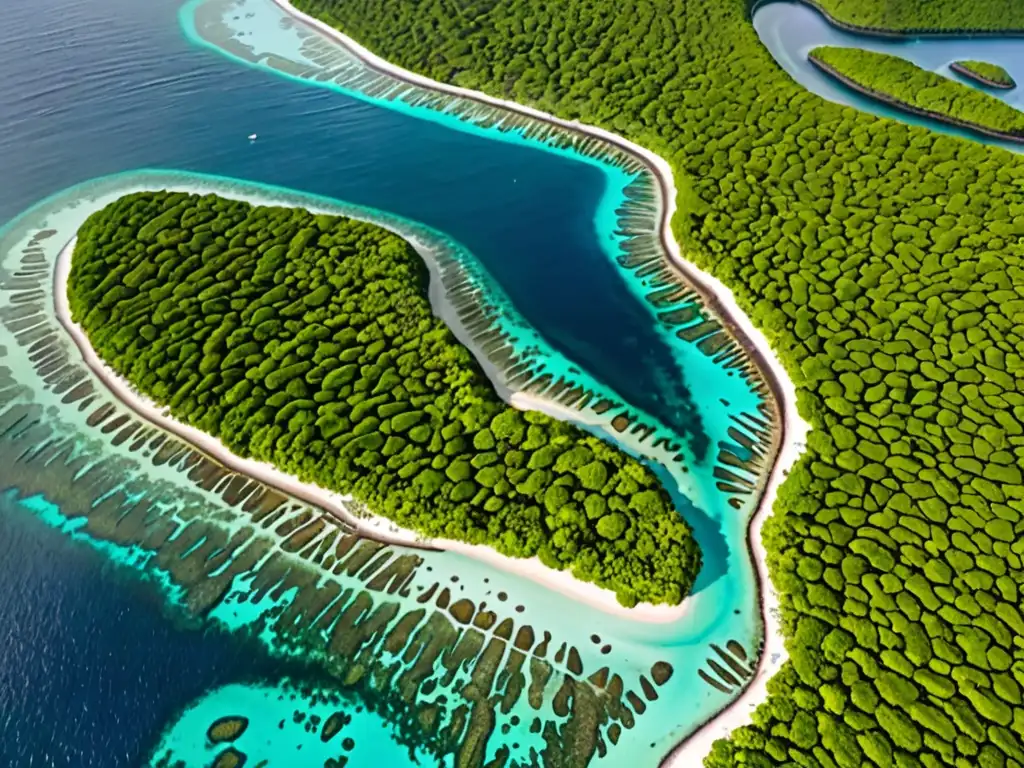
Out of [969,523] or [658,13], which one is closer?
[969,523]

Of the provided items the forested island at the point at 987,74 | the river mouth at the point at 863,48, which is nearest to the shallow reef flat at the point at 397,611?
the river mouth at the point at 863,48

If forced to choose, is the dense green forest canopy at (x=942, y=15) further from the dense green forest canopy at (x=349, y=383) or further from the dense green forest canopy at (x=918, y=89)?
the dense green forest canopy at (x=349, y=383)

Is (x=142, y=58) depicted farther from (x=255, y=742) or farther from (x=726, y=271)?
(x=255, y=742)

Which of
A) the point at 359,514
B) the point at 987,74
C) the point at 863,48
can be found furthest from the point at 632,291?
the point at 863,48

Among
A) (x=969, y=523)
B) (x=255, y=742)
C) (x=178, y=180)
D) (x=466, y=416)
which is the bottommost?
(x=255, y=742)

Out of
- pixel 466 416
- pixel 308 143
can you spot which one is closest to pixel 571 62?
pixel 308 143

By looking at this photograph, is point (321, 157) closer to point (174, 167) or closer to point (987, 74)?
point (174, 167)
